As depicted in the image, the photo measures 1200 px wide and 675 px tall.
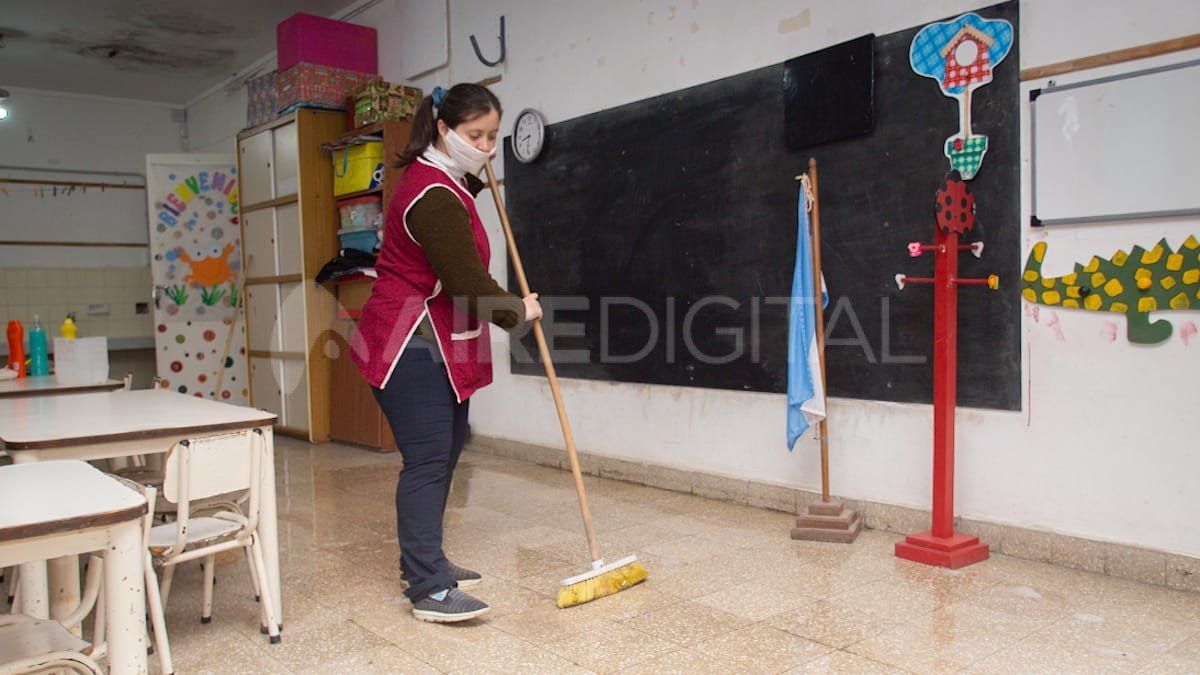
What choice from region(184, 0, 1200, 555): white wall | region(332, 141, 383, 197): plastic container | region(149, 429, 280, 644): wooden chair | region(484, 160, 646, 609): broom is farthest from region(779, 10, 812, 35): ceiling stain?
region(332, 141, 383, 197): plastic container

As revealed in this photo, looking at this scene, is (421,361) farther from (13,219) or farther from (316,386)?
(13,219)

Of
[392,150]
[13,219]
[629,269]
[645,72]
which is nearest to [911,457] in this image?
[629,269]

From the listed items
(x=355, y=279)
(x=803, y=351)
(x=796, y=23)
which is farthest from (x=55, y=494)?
(x=355, y=279)

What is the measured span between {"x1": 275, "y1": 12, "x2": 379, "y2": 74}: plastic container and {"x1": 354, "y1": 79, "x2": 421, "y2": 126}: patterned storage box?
1.58 ft

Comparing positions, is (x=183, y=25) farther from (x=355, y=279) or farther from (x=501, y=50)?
(x=501, y=50)

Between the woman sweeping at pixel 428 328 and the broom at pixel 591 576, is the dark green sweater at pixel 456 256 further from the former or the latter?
the broom at pixel 591 576

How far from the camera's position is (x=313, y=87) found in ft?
19.7

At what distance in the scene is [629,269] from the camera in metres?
4.49

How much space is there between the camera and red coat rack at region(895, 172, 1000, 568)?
2990 millimetres

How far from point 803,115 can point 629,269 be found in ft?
4.07

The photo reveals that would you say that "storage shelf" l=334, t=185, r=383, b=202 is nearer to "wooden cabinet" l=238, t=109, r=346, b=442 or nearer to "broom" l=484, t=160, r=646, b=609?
"wooden cabinet" l=238, t=109, r=346, b=442

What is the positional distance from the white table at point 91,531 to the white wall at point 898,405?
9.01 feet

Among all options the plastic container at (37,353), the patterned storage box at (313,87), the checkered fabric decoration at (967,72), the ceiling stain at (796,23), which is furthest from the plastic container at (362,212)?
the checkered fabric decoration at (967,72)

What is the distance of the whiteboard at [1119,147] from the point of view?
2.63 m
